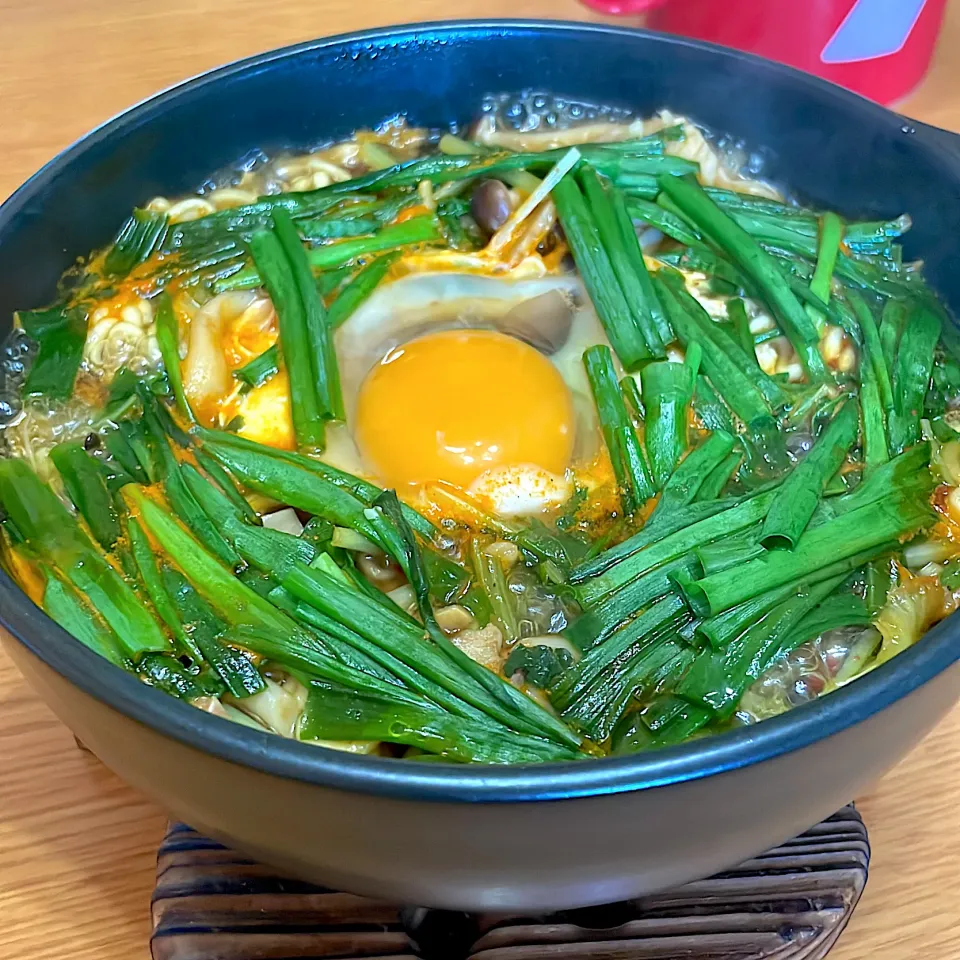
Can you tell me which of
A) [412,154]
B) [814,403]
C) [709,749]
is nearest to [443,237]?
[412,154]

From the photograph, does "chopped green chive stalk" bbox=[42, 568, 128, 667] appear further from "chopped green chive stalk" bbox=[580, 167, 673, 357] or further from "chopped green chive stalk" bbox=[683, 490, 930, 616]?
"chopped green chive stalk" bbox=[580, 167, 673, 357]

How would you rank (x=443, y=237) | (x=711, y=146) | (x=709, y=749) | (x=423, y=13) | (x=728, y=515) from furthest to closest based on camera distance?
(x=423, y=13) < (x=711, y=146) < (x=443, y=237) < (x=728, y=515) < (x=709, y=749)

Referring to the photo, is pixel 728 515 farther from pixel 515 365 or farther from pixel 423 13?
pixel 423 13

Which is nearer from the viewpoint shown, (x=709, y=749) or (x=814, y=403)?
(x=709, y=749)

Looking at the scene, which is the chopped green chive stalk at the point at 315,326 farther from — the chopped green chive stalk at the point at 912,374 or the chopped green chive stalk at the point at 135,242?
the chopped green chive stalk at the point at 912,374

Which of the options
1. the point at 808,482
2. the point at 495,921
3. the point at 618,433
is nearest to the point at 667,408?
the point at 618,433

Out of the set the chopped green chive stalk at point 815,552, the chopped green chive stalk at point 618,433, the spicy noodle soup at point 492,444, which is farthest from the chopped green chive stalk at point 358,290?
the chopped green chive stalk at point 815,552
